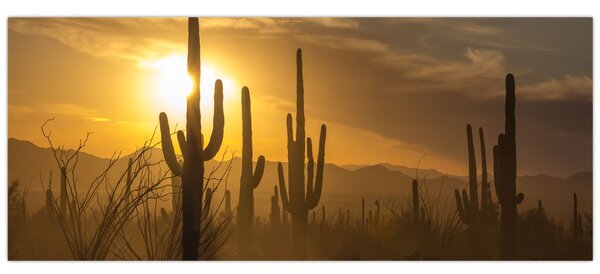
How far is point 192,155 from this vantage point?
29.8ft

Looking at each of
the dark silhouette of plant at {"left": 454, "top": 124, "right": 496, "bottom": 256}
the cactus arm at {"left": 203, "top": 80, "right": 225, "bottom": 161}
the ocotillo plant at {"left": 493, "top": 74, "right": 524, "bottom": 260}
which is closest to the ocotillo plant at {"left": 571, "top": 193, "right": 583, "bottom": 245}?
the ocotillo plant at {"left": 493, "top": 74, "right": 524, "bottom": 260}

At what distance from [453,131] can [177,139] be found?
300 cm

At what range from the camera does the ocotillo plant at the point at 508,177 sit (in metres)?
9.81

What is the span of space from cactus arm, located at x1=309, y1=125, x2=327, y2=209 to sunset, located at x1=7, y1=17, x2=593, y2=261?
0.02 metres

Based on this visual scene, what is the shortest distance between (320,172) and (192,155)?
1.60 meters

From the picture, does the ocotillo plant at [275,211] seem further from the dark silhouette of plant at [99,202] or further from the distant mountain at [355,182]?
the dark silhouette of plant at [99,202]

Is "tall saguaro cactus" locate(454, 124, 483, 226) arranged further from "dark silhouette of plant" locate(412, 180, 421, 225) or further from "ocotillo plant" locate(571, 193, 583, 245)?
"ocotillo plant" locate(571, 193, 583, 245)

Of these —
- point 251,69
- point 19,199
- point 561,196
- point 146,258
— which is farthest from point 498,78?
point 19,199

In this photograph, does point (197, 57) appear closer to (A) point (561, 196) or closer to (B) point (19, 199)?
(B) point (19, 199)

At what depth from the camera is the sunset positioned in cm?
934

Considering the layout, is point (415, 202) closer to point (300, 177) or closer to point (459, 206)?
point (459, 206)

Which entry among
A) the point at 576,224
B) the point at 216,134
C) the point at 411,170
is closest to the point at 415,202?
the point at 411,170

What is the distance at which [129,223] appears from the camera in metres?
9.45

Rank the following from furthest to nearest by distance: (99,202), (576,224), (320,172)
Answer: (320,172) < (576,224) < (99,202)
